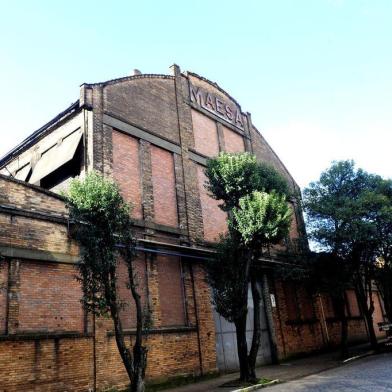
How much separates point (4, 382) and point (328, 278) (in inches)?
549

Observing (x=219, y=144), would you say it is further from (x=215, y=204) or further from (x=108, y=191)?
(x=108, y=191)

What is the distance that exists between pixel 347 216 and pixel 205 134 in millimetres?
7207

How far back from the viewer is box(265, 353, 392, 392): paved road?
29.6 feet

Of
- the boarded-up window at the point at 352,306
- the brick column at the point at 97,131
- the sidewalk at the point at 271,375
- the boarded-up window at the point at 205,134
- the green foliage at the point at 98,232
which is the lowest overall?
the sidewalk at the point at 271,375

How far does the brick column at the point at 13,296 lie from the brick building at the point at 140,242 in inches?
1.0

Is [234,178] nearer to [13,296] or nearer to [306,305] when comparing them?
[13,296]

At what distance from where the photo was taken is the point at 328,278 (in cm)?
1830

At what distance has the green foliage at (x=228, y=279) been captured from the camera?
475 inches

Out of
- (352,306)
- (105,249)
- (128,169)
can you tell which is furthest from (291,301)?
(105,249)

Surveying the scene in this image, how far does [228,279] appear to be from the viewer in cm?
1250

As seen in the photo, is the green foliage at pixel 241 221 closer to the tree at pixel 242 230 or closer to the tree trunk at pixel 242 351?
the tree at pixel 242 230

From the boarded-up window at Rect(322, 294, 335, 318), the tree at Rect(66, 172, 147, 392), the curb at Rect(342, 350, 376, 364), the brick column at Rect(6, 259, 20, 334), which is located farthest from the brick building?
the curb at Rect(342, 350, 376, 364)

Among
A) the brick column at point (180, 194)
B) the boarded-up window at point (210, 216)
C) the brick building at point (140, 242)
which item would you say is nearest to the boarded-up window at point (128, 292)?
the brick building at point (140, 242)

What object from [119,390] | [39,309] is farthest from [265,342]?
[39,309]
